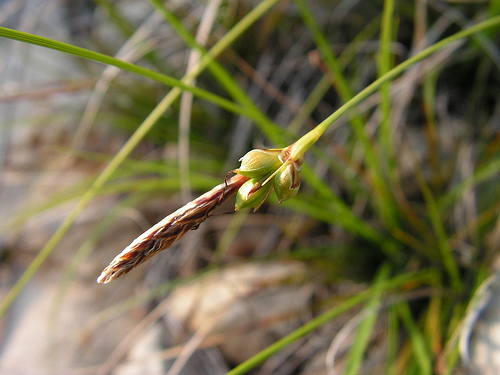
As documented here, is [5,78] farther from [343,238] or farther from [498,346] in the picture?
[498,346]

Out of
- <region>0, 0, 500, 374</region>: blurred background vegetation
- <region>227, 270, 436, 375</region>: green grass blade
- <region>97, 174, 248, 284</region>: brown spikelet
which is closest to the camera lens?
<region>97, 174, 248, 284</region>: brown spikelet

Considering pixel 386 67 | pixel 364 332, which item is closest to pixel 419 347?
pixel 364 332

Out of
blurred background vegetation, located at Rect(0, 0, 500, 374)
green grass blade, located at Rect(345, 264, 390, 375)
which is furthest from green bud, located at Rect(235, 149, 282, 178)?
green grass blade, located at Rect(345, 264, 390, 375)

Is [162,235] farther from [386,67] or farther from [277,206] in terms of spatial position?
[277,206]

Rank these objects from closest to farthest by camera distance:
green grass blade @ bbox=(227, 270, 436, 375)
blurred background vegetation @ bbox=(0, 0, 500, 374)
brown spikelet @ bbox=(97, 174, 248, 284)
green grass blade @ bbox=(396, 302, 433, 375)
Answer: brown spikelet @ bbox=(97, 174, 248, 284) < green grass blade @ bbox=(227, 270, 436, 375) < green grass blade @ bbox=(396, 302, 433, 375) < blurred background vegetation @ bbox=(0, 0, 500, 374)

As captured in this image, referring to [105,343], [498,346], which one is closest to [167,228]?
[498,346]

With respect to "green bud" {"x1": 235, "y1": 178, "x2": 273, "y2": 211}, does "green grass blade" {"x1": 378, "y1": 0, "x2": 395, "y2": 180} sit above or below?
above

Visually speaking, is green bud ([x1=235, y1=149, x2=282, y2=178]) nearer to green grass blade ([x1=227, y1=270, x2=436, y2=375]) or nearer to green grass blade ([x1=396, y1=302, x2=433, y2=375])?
green grass blade ([x1=227, y1=270, x2=436, y2=375])
